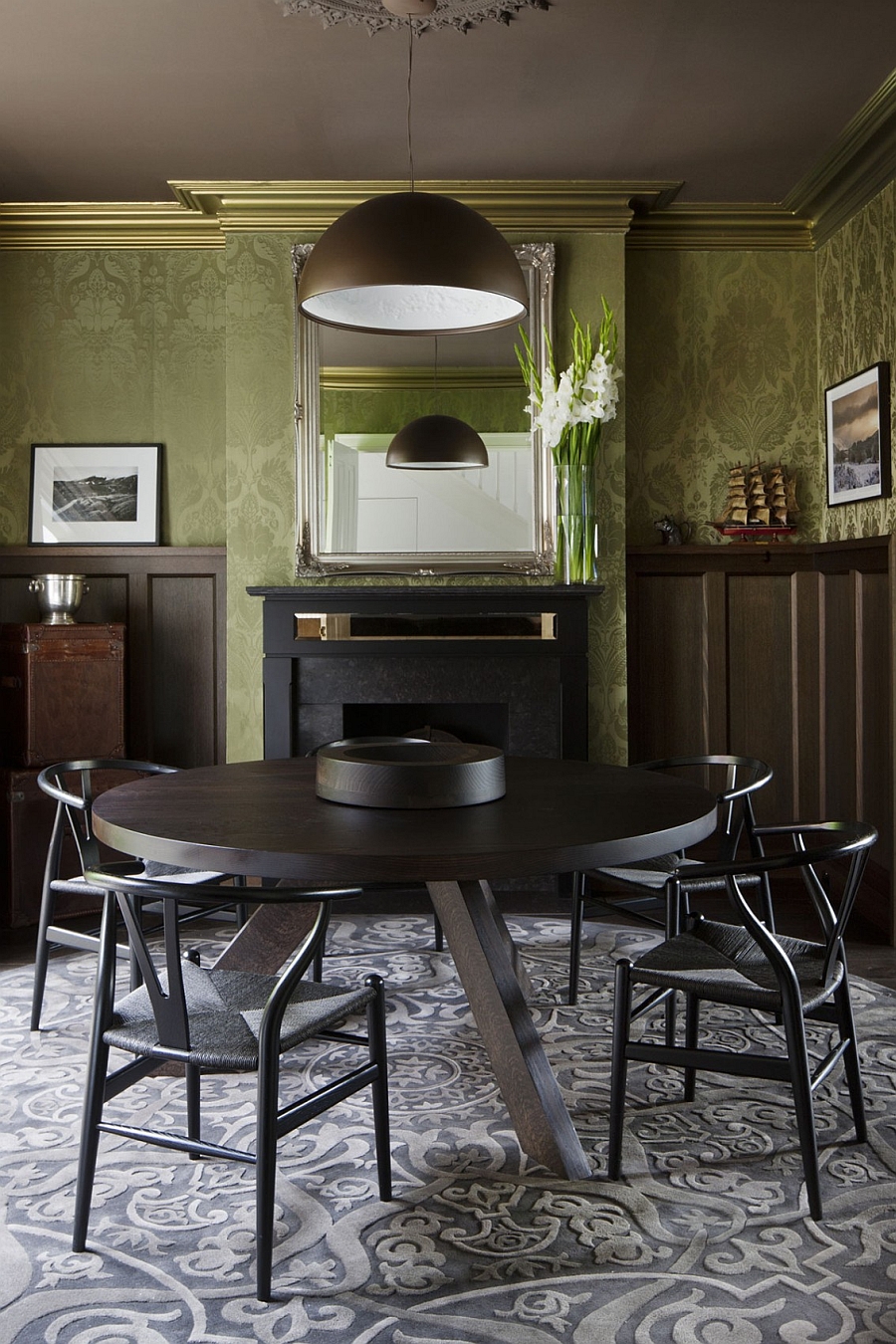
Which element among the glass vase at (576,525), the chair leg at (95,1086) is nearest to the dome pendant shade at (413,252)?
the chair leg at (95,1086)

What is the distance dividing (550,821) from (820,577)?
3272 mm

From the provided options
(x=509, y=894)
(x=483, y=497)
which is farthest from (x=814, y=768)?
(x=483, y=497)

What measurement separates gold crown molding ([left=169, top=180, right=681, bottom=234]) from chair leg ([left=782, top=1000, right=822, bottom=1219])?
12.0 feet

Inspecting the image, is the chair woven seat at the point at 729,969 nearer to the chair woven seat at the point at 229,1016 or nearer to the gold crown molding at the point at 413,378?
the chair woven seat at the point at 229,1016

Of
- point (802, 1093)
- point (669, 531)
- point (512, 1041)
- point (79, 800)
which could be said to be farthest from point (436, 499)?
point (802, 1093)

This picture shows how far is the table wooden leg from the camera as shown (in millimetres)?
2545

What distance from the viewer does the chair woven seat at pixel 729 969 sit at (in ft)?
7.88

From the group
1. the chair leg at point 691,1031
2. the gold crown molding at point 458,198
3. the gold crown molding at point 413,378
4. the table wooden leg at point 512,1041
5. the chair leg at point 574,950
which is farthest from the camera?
the gold crown molding at point 413,378

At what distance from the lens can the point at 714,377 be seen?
5.33 m

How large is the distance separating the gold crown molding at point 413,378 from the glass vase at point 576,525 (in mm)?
465

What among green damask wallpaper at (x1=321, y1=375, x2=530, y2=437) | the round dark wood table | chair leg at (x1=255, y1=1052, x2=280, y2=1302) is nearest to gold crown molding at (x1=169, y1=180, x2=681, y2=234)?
green damask wallpaper at (x1=321, y1=375, x2=530, y2=437)

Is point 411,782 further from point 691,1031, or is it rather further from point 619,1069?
point 691,1031

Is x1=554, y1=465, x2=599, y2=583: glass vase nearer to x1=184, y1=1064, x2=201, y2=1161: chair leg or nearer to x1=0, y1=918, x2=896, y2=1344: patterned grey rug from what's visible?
x1=0, y1=918, x2=896, y2=1344: patterned grey rug

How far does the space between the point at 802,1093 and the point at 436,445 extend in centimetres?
308
